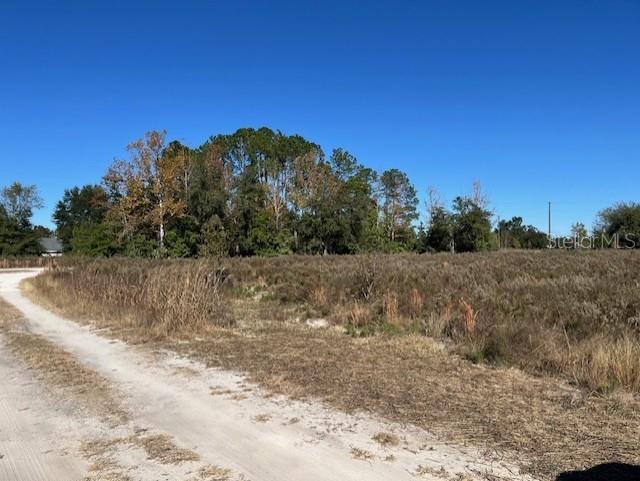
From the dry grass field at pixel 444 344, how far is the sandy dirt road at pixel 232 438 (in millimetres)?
417

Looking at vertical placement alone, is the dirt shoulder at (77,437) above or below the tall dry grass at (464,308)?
below

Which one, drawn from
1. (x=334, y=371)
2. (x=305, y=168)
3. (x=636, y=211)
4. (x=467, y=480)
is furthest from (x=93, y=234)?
(x=636, y=211)

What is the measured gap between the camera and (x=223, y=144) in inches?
2729

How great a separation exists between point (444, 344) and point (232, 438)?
17.2 ft

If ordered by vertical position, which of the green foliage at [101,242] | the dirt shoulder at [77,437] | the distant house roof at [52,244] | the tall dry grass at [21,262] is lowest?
the dirt shoulder at [77,437]

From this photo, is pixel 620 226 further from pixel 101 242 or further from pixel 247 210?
pixel 101 242

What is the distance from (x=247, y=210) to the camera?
55875mm

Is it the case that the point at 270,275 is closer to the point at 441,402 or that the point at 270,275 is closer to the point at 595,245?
the point at 441,402

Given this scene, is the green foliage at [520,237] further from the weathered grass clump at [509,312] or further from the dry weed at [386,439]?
the dry weed at [386,439]

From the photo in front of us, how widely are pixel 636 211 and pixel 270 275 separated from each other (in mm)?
72162

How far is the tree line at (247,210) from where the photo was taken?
54250 millimetres

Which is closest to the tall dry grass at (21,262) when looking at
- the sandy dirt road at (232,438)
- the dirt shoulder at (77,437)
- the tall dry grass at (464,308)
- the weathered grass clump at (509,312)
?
the tall dry grass at (464,308)

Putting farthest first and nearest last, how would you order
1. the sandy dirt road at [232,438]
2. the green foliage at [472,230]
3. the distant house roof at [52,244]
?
the distant house roof at [52,244] → the green foliage at [472,230] → the sandy dirt road at [232,438]

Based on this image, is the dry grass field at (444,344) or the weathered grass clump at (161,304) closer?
the dry grass field at (444,344)
